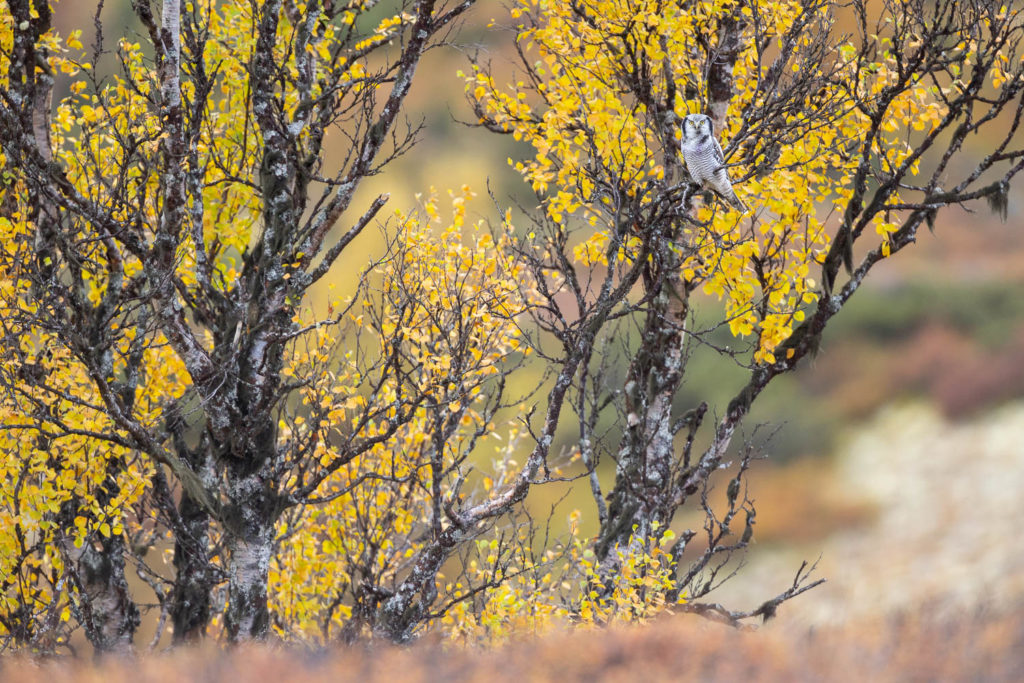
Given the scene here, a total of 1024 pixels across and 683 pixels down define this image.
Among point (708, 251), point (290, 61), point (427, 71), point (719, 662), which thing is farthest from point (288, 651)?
point (427, 71)

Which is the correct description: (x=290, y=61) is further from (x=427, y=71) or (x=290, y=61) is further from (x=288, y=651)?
(x=427, y=71)

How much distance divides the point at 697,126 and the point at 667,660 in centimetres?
450

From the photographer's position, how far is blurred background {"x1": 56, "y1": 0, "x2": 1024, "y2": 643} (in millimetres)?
30016

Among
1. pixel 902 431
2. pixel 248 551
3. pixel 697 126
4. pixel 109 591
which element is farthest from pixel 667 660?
pixel 902 431

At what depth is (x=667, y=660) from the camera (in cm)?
593

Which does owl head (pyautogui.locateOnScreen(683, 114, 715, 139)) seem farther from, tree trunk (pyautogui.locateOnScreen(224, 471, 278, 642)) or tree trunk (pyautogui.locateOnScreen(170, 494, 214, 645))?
tree trunk (pyautogui.locateOnScreen(170, 494, 214, 645))

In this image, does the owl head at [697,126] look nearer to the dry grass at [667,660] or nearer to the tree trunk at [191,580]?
the dry grass at [667,660]

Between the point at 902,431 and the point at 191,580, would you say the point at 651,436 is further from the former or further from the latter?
the point at 902,431

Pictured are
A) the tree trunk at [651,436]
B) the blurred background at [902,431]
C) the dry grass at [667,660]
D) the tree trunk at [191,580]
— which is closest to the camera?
the dry grass at [667,660]

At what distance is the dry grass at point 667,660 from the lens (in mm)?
5656

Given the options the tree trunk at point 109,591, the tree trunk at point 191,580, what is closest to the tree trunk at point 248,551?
the tree trunk at point 191,580

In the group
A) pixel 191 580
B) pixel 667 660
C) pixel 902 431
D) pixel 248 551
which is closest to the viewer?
pixel 667 660

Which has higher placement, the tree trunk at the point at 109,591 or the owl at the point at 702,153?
the owl at the point at 702,153

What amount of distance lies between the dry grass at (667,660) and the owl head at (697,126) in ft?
13.6
